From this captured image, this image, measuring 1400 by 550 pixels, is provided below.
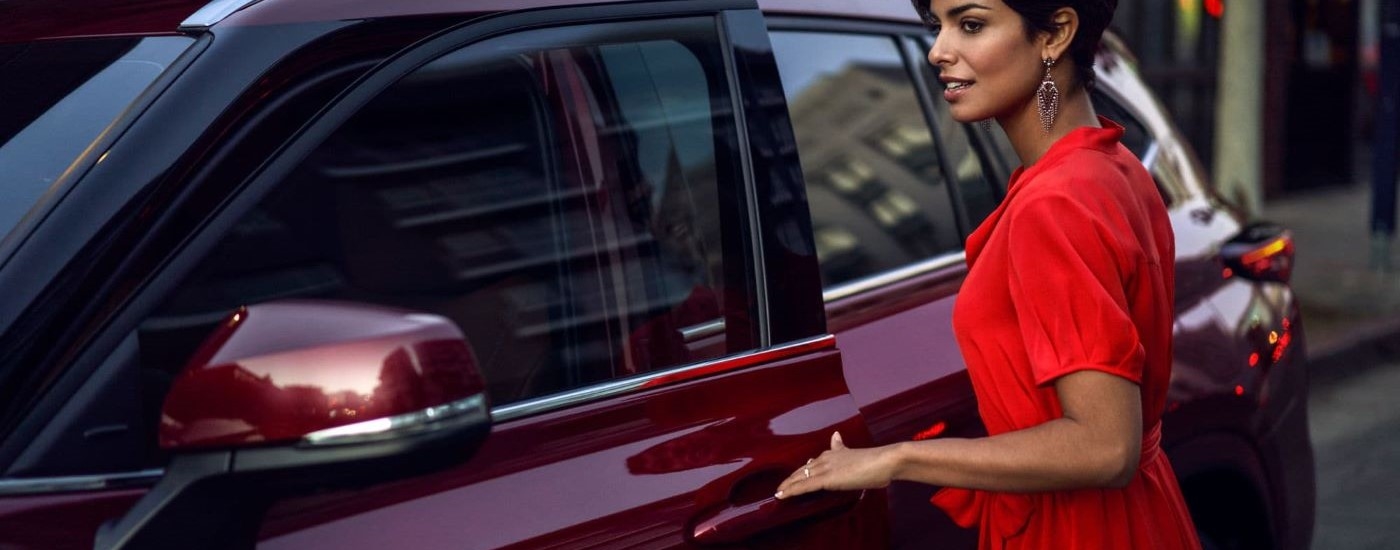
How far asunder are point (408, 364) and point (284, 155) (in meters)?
0.44

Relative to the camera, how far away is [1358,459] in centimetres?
642

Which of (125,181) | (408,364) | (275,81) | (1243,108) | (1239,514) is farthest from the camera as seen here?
(1243,108)

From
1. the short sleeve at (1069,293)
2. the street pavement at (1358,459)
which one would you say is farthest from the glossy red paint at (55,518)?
the street pavement at (1358,459)

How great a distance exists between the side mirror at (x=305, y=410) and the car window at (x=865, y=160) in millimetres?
1346

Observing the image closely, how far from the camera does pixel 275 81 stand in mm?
1839

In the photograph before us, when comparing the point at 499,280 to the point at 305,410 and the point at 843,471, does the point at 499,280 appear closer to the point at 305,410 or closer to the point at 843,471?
the point at 843,471

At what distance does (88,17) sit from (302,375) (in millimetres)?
841

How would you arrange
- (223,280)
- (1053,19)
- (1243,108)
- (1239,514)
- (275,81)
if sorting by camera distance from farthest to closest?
(1243,108) → (1239,514) → (223,280) → (1053,19) → (275,81)


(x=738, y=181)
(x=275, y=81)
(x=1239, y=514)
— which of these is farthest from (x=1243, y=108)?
(x=275, y=81)

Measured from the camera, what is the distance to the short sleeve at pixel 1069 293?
1840 mm

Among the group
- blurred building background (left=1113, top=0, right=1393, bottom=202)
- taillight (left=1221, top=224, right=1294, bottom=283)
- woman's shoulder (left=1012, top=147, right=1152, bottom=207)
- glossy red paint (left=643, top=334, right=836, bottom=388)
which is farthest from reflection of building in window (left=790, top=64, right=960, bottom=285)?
blurred building background (left=1113, top=0, right=1393, bottom=202)

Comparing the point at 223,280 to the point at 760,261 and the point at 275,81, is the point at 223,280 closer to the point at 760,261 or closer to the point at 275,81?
the point at 275,81

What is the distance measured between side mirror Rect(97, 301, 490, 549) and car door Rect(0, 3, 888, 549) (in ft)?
1.16

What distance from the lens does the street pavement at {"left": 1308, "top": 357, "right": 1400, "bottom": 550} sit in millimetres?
5398
